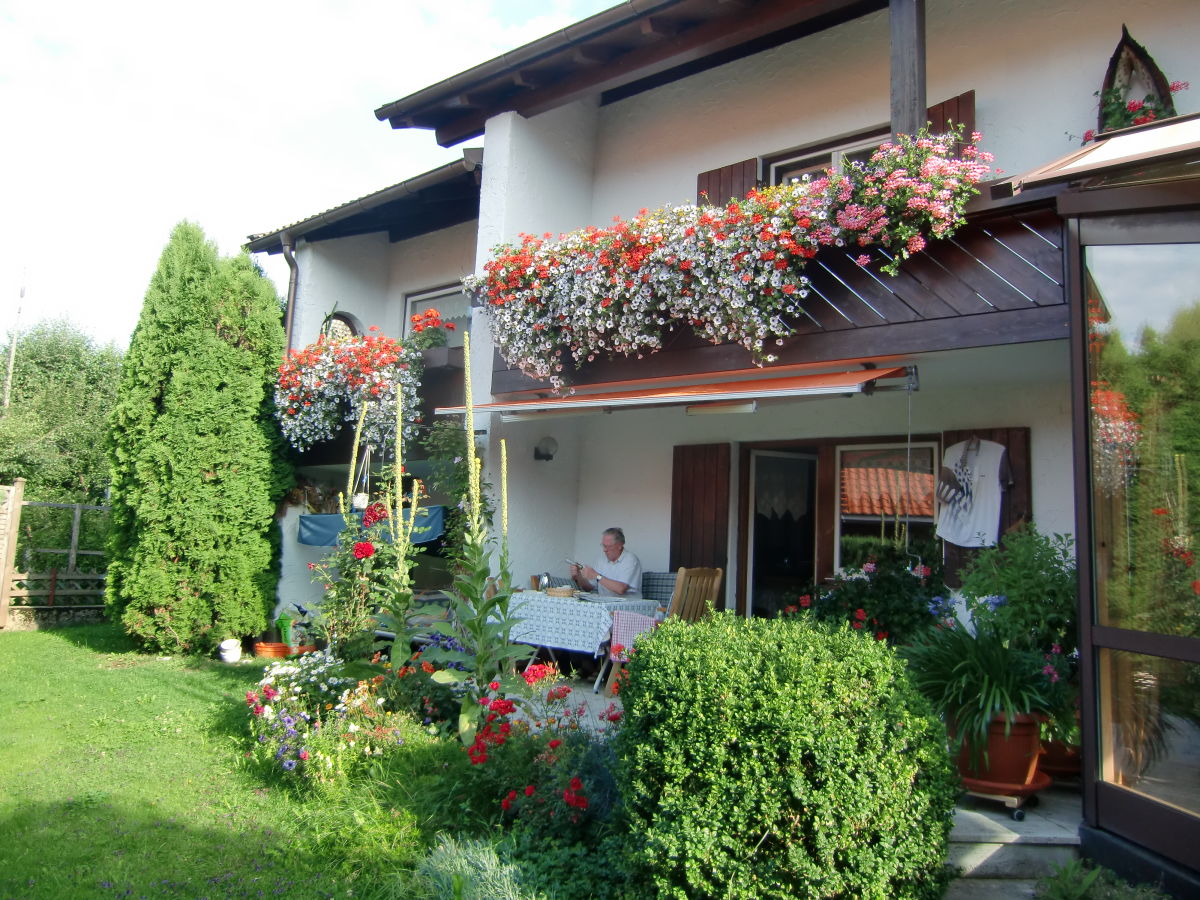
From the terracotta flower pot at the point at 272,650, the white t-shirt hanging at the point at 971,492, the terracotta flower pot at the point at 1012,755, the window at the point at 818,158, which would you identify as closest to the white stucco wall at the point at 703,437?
the white t-shirt hanging at the point at 971,492

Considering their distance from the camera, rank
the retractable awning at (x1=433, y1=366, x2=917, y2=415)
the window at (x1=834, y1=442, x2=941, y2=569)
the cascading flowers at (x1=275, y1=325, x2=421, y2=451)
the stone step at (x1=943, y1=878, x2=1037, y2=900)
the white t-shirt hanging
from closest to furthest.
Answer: the stone step at (x1=943, y1=878, x2=1037, y2=900) < the retractable awning at (x1=433, y1=366, x2=917, y2=415) < the white t-shirt hanging < the window at (x1=834, y1=442, x2=941, y2=569) < the cascading flowers at (x1=275, y1=325, x2=421, y2=451)

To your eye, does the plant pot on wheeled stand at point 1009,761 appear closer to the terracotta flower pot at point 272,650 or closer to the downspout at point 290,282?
the terracotta flower pot at point 272,650

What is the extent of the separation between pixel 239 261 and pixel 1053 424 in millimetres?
8942

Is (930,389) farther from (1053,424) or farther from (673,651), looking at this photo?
(673,651)

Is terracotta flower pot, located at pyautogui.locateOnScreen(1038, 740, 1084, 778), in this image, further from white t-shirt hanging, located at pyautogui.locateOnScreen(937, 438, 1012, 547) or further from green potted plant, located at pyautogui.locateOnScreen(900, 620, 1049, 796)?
white t-shirt hanging, located at pyautogui.locateOnScreen(937, 438, 1012, 547)

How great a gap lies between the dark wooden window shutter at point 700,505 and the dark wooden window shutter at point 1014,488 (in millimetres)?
2221

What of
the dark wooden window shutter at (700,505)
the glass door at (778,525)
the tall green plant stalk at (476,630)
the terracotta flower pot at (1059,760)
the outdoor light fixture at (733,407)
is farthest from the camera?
the glass door at (778,525)

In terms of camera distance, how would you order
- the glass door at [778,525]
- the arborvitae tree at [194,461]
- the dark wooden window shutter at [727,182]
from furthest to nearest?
the arborvitae tree at [194,461] → the glass door at [778,525] → the dark wooden window shutter at [727,182]

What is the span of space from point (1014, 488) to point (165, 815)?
6.02 metres

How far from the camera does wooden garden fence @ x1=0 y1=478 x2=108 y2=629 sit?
12.4 metres

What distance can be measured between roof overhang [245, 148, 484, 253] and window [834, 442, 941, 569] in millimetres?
4910

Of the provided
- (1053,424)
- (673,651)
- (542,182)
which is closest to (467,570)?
(673,651)

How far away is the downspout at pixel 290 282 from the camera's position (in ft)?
36.1

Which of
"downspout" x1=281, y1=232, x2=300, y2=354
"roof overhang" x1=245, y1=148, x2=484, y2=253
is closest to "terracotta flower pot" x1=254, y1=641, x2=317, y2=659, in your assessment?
"downspout" x1=281, y1=232, x2=300, y2=354
